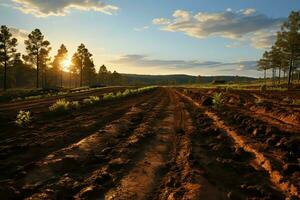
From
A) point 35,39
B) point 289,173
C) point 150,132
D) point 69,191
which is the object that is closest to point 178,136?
point 150,132

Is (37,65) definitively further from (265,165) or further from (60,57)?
(265,165)

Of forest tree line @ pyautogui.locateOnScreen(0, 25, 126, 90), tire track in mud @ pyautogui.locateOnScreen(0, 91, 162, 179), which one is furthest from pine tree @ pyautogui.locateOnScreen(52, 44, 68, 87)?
tire track in mud @ pyautogui.locateOnScreen(0, 91, 162, 179)

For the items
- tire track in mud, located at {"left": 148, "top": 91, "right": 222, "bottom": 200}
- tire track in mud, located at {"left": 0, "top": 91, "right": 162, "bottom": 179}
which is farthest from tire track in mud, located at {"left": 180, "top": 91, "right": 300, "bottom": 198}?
tire track in mud, located at {"left": 0, "top": 91, "right": 162, "bottom": 179}

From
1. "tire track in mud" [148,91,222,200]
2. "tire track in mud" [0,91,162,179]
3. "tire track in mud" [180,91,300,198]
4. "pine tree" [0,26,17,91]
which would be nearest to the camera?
"tire track in mud" [148,91,222,200]

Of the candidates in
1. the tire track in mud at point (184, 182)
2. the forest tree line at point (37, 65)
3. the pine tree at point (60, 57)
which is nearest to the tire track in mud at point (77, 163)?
the tire track in mud at point (184, 182)

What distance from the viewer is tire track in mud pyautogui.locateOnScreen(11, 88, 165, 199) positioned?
6.53m

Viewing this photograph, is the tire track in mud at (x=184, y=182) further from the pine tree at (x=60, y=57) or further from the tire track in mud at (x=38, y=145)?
the pine tree at (x=60, y=57)

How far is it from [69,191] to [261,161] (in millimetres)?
4714

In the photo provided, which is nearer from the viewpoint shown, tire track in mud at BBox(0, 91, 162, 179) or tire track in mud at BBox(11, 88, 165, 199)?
tire track in mud at BBox(11, 88, 165, 199)

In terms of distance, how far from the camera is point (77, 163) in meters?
8.39

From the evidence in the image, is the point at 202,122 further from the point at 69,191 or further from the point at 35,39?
the point at 35,39

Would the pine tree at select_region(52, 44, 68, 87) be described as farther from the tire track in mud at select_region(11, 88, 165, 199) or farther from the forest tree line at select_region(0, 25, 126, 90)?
the tire track in mud at select_region(11, 88, 165, 199)

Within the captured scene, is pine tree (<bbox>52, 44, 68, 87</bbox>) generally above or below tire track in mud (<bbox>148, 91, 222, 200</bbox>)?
above

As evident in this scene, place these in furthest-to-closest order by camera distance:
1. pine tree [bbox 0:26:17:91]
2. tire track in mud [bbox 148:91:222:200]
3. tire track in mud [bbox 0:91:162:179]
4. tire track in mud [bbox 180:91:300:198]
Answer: pine tree [bbox 0:26:17:91] < tire track in mud [bbox 0:91:162:179] < tire track in mud [bbox 180:91:300:198] < tire track in mud [bbox 148:91:222:200]
